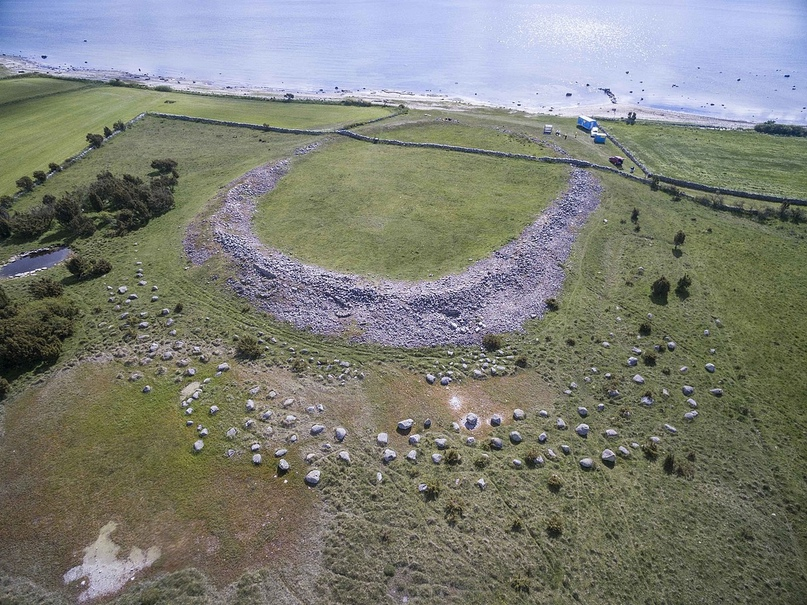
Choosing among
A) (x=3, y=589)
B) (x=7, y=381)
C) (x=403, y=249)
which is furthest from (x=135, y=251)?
(x=3, y=589)

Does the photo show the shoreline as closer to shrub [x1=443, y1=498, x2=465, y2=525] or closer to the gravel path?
the gravel path

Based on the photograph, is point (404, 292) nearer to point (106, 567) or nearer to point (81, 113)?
point (106, 567)

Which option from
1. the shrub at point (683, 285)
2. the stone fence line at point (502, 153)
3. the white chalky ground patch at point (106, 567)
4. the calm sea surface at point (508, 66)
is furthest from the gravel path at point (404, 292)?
the calm sea surface at point (508, 66)

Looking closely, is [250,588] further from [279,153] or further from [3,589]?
[279,153]

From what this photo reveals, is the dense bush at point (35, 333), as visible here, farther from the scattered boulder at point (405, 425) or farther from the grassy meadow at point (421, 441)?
the scattered boulder at point (405, 425)

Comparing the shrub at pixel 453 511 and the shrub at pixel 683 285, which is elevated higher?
the shrub at pixel 683 285

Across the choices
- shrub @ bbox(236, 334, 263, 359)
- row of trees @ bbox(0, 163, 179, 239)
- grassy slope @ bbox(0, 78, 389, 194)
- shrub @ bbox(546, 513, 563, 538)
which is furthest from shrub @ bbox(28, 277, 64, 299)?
shrub @ bbox(546, 513, 563, 538)

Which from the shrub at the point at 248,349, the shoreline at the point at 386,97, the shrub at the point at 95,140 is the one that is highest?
the shoreline at the point at 386,97
